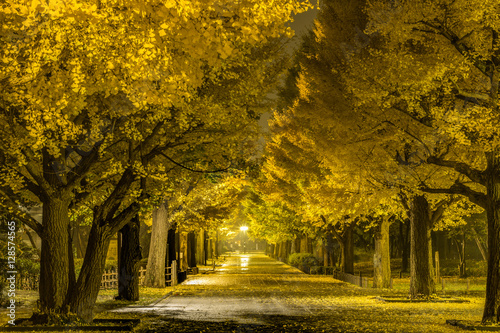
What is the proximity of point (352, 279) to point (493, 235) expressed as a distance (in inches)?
766

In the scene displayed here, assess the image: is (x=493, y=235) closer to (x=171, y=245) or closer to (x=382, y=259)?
(x=382, y=259)

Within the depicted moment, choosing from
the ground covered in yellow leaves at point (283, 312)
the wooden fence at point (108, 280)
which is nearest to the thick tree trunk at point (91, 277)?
the ground covered in yellow leaves at point (283, 312)

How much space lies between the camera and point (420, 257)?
2431 cm

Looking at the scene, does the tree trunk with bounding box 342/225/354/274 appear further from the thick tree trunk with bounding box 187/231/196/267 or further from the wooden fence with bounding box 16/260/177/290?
the thick tree trunk with bounding box 187/231/196/267

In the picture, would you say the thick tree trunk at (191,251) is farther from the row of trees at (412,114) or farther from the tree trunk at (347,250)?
the row of trees at (412,114)

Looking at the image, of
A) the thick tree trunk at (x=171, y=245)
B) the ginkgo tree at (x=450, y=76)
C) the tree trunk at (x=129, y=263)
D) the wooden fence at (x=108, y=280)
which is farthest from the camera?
the thick tree trunk at (x=171, y=245)

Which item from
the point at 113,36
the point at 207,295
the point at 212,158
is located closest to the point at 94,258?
the point at 212,158

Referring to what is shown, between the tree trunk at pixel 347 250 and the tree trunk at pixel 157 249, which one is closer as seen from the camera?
the tree trunk at pixel 157 249

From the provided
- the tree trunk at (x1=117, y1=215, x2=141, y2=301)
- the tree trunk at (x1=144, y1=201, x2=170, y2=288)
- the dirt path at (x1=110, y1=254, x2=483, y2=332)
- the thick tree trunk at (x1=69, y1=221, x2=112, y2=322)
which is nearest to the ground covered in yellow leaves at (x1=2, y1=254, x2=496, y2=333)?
the dirt path at (x1=110, y1=254, x2=483, y2=332)

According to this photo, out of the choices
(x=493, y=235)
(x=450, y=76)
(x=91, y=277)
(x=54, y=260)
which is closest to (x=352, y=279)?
(x=493, y=235)

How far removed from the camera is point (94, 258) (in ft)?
53.9

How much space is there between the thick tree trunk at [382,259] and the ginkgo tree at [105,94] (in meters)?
15.3

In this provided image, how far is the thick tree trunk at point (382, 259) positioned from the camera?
3133 centimetres

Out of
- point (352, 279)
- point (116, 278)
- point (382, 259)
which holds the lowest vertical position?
point (352, 279)
